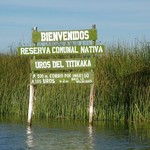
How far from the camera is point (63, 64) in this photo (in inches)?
655

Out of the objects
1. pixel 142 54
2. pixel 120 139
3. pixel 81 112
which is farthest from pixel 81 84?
pixel 120 139

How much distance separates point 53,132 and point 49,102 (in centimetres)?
291

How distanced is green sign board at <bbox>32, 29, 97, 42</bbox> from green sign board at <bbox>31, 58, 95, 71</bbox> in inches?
23.9

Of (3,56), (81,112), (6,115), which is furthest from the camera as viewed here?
(3,56)

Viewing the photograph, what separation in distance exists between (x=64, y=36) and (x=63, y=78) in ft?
3.99

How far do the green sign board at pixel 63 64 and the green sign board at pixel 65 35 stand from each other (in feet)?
1.99

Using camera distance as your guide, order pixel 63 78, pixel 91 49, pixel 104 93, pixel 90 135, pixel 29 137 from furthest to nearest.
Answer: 1. pixel 104 93
2. pixel 63 78
3. pixel 91 49
4. pixel 90 135
5. pixel 29 137

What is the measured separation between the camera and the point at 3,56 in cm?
2167

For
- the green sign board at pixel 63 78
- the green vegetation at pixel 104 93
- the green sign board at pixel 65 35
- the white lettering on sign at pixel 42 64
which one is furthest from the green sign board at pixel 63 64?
the green vegetation at pixel 104 93

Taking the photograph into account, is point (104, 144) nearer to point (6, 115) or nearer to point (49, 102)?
point (49, 102)

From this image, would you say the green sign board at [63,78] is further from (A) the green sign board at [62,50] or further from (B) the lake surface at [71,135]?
(B) the lake surface at [71,135]

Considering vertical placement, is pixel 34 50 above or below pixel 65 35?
below

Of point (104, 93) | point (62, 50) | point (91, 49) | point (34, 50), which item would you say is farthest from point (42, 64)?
point (104, 93)

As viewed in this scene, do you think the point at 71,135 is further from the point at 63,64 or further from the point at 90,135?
the point at 63,64
